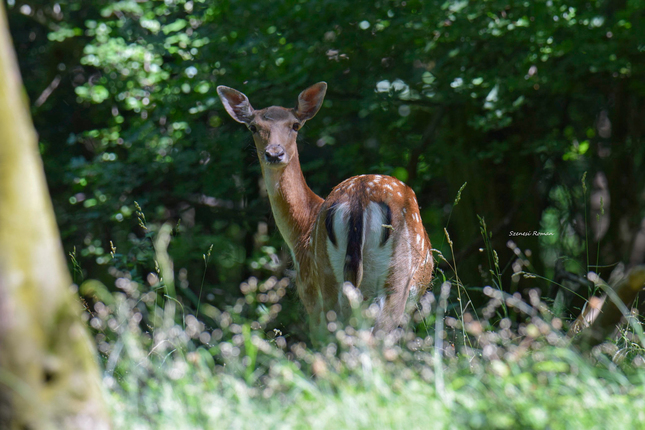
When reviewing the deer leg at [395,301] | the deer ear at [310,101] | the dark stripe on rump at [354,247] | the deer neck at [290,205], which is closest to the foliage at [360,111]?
the deer ear at [310,101]

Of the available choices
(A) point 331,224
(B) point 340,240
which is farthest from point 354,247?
(A) point 331,224

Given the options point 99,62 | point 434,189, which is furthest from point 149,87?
point 434,189

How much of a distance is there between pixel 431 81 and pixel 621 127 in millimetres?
2223

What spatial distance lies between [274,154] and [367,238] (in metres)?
1.07

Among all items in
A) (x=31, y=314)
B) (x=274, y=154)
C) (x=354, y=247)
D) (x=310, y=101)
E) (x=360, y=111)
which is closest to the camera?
(x=31, y=314)

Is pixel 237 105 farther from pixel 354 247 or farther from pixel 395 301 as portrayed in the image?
pixel 395 301

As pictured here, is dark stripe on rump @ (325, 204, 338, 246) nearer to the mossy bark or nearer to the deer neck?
the deer neck

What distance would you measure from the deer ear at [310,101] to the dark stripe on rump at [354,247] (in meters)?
1.51

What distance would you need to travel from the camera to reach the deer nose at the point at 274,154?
4.82 m

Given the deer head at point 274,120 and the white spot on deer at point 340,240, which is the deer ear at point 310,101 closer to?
the deer head at point 274,120

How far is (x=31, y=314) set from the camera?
184cm

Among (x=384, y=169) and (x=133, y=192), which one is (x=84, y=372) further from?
(x=133, y=192)

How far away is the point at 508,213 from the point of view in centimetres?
666

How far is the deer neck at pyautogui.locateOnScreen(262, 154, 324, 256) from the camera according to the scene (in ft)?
16.6
